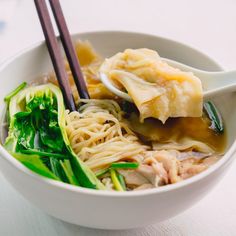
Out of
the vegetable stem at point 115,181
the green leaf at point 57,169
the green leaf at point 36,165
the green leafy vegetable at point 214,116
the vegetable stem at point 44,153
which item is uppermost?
the green leaf at point 36,165

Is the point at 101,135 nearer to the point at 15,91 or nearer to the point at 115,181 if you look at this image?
the point at 115,181

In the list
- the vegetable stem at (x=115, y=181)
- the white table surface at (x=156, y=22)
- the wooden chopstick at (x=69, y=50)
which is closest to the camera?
the vegetable stem at (x=115, y=181)

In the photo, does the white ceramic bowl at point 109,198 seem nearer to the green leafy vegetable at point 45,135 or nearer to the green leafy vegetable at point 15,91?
the green leafy vegetable at point 45,135

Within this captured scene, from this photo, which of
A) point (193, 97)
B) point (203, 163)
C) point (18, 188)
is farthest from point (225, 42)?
point (18, 188)

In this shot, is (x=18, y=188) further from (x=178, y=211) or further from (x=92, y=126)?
(x=178, y=211)

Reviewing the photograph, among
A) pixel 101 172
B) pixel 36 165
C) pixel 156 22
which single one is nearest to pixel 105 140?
pixel 101 172

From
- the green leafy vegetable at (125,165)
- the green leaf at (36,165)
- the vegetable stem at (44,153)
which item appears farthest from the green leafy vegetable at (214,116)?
the green leaf at (36,165)
